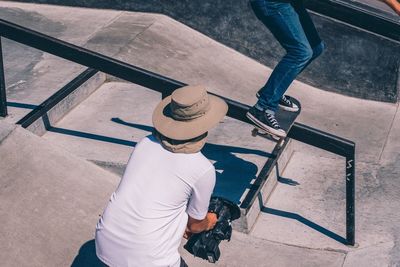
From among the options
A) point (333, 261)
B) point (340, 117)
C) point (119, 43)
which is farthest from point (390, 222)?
point (119, 43)

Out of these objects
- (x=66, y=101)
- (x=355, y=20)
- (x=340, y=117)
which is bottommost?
(x=340, y=117)

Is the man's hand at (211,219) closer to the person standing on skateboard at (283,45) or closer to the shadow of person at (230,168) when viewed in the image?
the person standing on skateboard at (283,45)

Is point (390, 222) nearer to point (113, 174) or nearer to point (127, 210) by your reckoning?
point (113, 174)

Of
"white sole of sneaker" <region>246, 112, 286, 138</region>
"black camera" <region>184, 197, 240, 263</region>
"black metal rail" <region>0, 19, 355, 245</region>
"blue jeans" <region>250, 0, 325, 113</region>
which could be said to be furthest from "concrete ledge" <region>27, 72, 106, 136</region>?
"black camera" <region>184, 197, 240, 263</region>

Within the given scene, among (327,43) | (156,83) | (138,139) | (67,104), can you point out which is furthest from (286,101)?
(327,43)

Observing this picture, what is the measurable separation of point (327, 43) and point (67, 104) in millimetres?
3053

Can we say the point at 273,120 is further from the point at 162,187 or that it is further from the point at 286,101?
the point at 162,187

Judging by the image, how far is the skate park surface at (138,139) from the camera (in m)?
5.30

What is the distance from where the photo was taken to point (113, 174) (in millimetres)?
5969

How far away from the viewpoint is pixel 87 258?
5043 millimetres

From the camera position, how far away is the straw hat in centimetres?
375

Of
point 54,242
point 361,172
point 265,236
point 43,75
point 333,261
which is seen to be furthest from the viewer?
point 43,75

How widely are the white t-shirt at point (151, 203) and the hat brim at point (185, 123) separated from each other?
11 cm

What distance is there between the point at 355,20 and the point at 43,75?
10.8ft
